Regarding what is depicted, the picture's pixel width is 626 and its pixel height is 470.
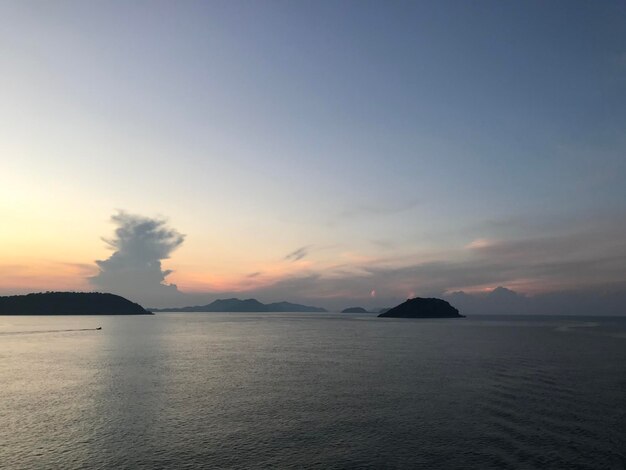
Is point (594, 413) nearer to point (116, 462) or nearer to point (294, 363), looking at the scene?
point (116, 462)

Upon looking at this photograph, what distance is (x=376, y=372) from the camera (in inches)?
3216

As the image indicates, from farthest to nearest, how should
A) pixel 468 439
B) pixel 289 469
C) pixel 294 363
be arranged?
pixel 294 363
pixel 468 439
pixel 289 469

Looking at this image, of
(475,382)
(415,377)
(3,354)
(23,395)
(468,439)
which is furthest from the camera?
(3,354)

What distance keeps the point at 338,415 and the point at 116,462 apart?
2449 centimetres

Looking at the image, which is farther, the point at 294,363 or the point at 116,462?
the point at 294,363

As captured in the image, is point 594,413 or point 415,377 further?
point 415,377

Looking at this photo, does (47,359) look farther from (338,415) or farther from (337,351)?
(338,415)

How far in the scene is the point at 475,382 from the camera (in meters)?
70.1

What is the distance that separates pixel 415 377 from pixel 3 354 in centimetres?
11181

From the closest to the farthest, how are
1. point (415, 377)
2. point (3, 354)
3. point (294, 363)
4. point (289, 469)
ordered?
point (289, 469), point (415, 377), point (294, 363), point (3, 354)

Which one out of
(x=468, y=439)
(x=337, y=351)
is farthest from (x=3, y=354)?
(x=468, y=439)

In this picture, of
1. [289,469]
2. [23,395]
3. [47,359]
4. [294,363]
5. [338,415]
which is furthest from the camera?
[47,359]

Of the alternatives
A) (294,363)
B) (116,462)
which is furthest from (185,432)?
(294,363)

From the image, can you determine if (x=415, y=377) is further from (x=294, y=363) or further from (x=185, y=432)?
(x=185, y=432)
